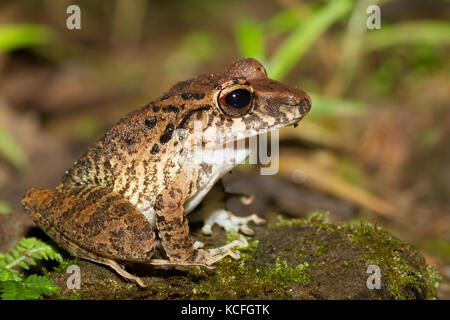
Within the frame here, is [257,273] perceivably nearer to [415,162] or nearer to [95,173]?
[95,173]

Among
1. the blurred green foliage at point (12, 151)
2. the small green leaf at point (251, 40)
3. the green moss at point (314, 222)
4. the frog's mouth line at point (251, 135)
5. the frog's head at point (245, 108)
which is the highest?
the small green leaf at point (251, 40)

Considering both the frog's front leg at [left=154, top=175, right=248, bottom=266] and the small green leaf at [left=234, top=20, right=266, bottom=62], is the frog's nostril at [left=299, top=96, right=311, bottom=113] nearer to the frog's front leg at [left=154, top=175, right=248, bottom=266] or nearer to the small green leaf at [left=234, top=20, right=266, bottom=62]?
the frog's front leg at [left=154, top=175, right=248, bottom=266]

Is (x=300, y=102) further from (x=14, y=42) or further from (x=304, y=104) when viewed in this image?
(x=14, y=42)

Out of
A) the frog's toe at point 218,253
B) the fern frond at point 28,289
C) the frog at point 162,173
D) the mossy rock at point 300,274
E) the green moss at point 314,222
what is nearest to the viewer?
the fern frond at point 28,289

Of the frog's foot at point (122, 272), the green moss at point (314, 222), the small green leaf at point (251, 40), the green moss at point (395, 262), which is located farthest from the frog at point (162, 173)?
the small green leaf at point (251, 40)

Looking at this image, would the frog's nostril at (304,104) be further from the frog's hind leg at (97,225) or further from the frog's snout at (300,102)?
the frog's hind leg at (97,225)

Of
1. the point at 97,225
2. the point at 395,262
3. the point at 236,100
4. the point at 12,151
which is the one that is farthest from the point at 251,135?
the point at 12,151

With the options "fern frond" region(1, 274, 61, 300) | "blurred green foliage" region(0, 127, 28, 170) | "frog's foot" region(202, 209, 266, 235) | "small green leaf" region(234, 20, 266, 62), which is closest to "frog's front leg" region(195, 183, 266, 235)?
"frog's foot" region(202, 209, 266, 235)
